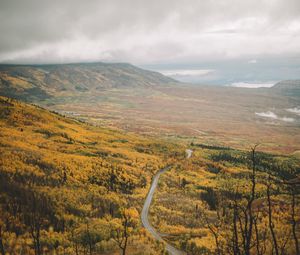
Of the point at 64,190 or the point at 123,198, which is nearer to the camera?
the point at 64,190

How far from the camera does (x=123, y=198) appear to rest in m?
70.8

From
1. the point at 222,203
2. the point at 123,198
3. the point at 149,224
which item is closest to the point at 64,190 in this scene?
the point at 123,198

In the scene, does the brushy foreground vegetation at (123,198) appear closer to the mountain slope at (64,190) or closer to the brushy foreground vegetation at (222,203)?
the mountain slope at (64,190)

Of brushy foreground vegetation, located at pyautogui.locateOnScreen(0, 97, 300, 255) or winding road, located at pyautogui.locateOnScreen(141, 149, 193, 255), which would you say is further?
winding road, located at pyautogui.locateOnScreen(141, 149, 193, 255)

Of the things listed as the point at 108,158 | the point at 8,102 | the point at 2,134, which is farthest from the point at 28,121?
the point at 108,158

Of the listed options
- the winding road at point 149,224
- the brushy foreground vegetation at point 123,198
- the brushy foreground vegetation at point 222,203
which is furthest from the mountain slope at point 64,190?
the brushy foreground vegetation at point 222,203

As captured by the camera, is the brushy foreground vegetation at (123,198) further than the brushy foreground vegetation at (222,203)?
No

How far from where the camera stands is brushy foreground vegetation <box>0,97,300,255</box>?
38031 mm

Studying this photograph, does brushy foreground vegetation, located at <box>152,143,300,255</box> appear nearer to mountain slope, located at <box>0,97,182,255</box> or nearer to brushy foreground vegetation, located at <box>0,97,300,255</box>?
brushy foreground vegetation, located at <box>0,97,300,255</box>

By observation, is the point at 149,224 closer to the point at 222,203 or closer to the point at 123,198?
the point at 123,198

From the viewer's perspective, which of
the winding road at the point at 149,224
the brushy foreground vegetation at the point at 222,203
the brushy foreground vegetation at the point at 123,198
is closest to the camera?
the brushy foreground vegetation at the point at 123,198

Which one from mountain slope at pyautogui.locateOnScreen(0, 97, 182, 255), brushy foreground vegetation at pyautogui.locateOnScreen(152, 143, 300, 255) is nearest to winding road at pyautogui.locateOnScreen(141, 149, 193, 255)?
brushy foreground vegetation at pyautogui.locateOnScreen(152, 143, 300, 255)

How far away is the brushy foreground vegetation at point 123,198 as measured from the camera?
38.0 meters

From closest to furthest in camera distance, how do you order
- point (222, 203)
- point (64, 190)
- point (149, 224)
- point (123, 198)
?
point (149, 224), point (64, 190), point (123, 198), point (222, 203)
